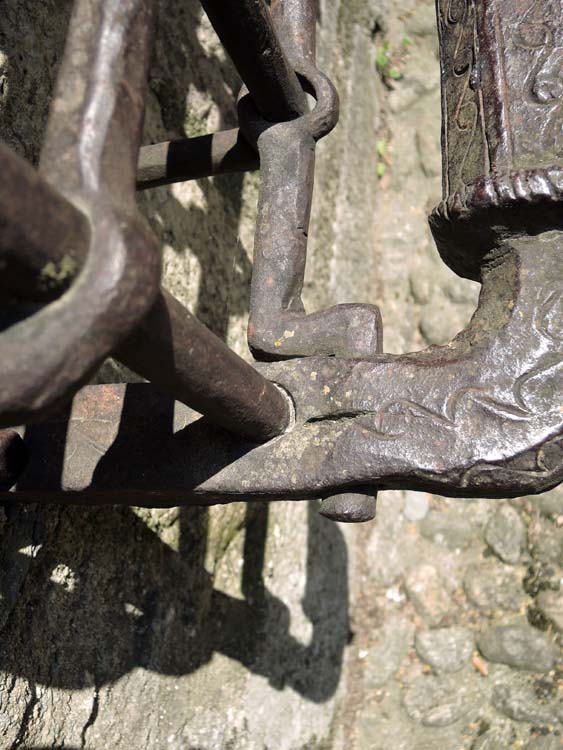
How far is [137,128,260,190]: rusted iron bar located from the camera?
1089 millimetres

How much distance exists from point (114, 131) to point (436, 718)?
161 centimetres

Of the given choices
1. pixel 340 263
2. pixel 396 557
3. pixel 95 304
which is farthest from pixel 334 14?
pixel 95 304

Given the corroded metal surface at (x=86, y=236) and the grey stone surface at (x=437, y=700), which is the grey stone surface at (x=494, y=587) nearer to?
the grey stone surface at (x=437, y=700)

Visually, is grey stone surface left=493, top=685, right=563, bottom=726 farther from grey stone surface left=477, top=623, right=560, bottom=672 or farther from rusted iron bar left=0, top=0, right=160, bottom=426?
rusted iron bar left=0, top=0, right=160, bottom=426

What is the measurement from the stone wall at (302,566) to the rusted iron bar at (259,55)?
32 cm

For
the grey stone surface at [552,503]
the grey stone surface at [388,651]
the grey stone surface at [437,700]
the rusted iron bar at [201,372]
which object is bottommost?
the grey stone surface at [437,700]

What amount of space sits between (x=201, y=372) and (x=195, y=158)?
0.53m

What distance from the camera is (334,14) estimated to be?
7.04 ft

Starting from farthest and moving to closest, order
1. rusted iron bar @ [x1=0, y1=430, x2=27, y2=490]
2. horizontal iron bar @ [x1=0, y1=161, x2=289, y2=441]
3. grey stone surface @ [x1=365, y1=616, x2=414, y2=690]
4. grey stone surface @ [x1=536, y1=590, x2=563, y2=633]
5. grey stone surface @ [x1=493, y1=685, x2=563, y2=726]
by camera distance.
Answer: grey stone surface @ [x1=365, y1=616, x2=414, y2=690] → grey stone surface @ [x1=536, y1=590, x2=563, y2=633] → grey stone surface @ [x1=493, y1=685, x2=563, y2=726] → rusted iron bar @ [x1=0, y1=430, x2=27, y2=490] → horizontal iron bar @ [x1=0, y1=161, x2=289, y2=441]

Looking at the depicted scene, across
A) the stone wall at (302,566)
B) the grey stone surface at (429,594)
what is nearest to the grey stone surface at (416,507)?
the stone wall at (302,566)

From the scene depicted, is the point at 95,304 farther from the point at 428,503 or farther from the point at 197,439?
the point at 428,503

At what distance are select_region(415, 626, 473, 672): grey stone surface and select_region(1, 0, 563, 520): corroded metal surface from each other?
1144 millimetres

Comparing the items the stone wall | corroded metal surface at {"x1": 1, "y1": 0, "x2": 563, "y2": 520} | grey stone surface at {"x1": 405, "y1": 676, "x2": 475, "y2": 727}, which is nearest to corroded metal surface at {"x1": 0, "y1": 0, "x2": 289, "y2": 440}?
corroded metal surface at {"x1": 1, "y1": 0, "x2": 563, "y2": 520}

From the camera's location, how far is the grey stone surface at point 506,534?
72.2 inches
